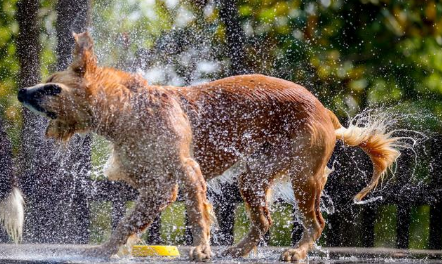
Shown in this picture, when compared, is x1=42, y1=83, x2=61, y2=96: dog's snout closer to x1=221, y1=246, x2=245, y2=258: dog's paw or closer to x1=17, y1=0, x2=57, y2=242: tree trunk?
x1=221, y1=246, x2=245, y2=258: dog's paw

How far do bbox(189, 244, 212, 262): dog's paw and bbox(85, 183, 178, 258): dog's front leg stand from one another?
34cm

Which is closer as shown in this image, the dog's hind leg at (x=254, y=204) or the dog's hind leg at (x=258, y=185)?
the dog's hind leg at (x=258, y=185)

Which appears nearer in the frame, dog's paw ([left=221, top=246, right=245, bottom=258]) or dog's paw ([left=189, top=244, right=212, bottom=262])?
dog's paw ([left=189, top=244, right=212, bottom=262])

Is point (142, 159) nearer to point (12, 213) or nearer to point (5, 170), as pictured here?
point (12, 213)

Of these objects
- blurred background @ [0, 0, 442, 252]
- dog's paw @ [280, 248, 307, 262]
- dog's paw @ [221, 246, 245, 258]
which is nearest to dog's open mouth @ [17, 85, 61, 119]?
dog's paw @ [221, 246, 245, 258]

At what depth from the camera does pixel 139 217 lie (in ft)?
13.1

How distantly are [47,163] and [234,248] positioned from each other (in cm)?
267

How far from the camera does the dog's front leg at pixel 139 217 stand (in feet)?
12.9

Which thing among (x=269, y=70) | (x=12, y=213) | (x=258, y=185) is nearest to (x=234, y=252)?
(x=258, y=185)

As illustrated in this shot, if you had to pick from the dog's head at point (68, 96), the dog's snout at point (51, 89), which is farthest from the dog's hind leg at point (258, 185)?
the dog's snout at point (51, 89)

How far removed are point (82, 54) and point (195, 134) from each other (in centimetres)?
78

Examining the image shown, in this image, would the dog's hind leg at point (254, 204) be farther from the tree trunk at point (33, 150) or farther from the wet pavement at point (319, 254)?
the tree trunk at point (33, 150)

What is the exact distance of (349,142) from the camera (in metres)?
5.00

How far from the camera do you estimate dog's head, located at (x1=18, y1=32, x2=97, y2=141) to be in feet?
12.6
